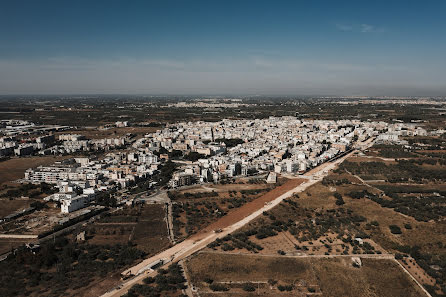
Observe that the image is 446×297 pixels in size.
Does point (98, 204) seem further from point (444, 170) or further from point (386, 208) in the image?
point (444, 170)

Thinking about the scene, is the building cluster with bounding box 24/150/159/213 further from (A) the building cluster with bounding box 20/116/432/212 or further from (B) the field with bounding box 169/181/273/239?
(B) the field with bounding box 169/181/273/239

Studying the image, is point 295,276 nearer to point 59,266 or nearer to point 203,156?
point 59,266

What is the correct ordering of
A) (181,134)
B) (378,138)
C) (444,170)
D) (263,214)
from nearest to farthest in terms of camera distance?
(263,214)
(444,170)
(378,138)
(181,134)

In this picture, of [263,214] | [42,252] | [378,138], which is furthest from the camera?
[378,138]

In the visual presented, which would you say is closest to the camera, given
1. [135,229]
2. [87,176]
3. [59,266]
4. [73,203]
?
[59,266]

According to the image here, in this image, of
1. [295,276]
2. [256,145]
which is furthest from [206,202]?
[256,145]

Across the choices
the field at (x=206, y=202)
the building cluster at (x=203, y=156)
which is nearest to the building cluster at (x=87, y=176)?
the building cluster at (x=203, y=156)

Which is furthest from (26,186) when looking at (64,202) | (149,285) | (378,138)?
(378,138)

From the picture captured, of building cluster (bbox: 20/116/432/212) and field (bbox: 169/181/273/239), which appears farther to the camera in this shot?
building cluster (bbox: 20/116/432/212)

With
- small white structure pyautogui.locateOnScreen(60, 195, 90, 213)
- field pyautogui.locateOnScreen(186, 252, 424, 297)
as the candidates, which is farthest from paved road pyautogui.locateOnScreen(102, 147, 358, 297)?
small white structure pyautogui.locateOnScreen(60, 195, 90, 213)
